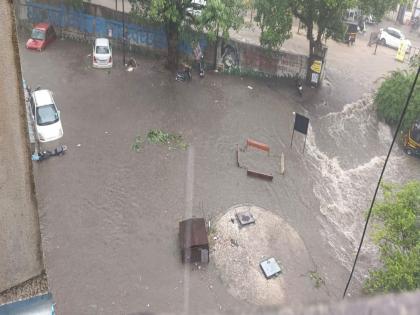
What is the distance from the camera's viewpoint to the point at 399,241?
12.7 metres

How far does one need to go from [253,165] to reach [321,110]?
21.9ft

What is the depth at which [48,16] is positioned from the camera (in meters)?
26.4

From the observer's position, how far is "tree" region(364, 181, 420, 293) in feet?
38.4

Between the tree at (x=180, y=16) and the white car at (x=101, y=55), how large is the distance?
2490 millimetres

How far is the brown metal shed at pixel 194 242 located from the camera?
14.4 m

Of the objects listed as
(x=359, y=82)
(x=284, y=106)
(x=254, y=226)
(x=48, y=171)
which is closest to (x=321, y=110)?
(x=284, y=106)

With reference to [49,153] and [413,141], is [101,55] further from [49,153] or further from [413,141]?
[413,141]

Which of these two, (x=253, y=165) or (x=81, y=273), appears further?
(x=253, y=165)

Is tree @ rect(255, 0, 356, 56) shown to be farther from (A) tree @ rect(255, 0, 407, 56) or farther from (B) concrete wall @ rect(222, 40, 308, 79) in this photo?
(B) concrete wall @ rect(222, 40, 308, 79)

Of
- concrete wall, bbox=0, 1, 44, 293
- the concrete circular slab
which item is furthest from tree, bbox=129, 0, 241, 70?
concrete wall, bbox=0, 1, 44, 293

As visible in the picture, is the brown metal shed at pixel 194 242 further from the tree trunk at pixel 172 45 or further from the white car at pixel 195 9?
the tree trunk at pixel 172 45

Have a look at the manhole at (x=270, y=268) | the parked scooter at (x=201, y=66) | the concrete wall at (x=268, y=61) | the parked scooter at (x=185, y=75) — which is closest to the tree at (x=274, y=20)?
the concrete wall at (x=268, y=61)

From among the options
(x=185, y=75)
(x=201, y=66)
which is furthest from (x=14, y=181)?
(x=201, y=66)

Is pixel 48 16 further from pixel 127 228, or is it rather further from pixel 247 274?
pixel 247 274
